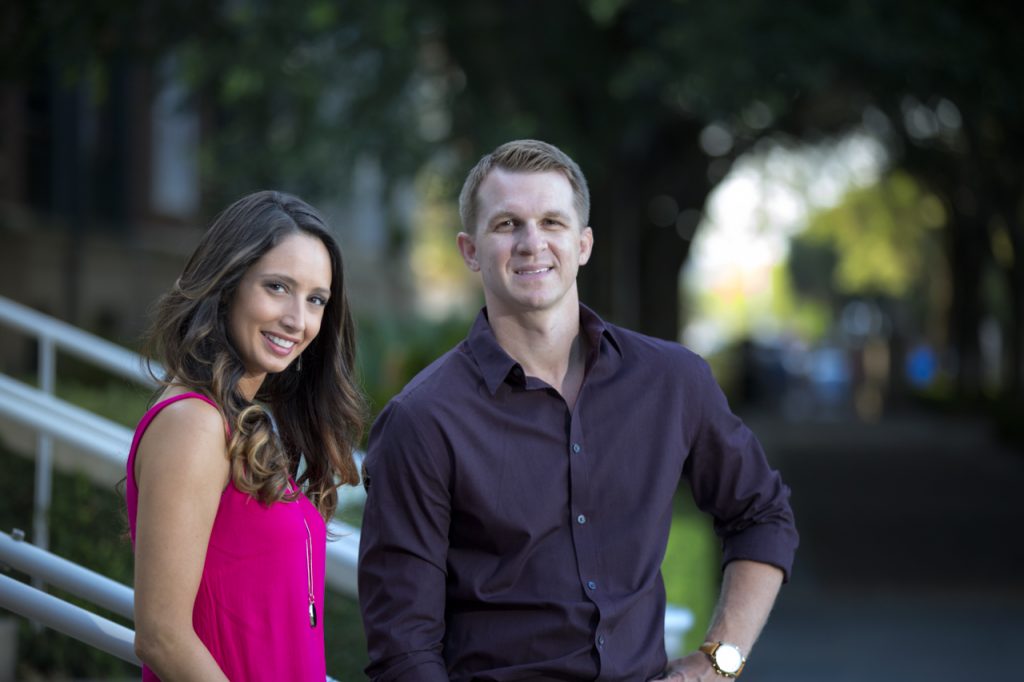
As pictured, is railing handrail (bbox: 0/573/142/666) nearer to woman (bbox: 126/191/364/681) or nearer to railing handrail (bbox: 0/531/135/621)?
railing handrail (bbox: 0/531/135/621)

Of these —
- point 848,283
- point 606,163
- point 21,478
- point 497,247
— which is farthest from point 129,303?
point 848,283

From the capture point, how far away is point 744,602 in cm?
298

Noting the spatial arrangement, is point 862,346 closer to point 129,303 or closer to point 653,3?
point 129,303

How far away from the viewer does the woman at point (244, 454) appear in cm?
236

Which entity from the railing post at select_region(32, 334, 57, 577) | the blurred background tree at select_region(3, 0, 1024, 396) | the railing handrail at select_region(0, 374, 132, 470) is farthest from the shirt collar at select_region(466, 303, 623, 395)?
the blurred background tree at select_region(3, 0, 1024, 396)

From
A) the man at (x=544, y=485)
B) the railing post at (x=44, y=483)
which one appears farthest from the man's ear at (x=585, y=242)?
the railing post at (x=44, y=483)

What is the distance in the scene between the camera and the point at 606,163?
1350 cm

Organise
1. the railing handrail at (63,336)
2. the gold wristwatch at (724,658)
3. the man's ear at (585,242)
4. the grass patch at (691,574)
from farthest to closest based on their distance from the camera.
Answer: the grass patch at (691,574)
the railing handrail at (63,336)
the man's ear at (585,242)
the gold wristwatch at (724,658)

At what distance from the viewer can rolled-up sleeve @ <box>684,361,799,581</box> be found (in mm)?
2963

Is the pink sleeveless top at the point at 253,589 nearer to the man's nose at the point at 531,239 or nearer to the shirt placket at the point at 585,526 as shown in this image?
the shirt placket at the point at 585,526

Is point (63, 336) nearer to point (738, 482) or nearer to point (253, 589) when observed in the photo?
point (253, 589)

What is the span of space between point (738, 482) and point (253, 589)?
1057 millimetres

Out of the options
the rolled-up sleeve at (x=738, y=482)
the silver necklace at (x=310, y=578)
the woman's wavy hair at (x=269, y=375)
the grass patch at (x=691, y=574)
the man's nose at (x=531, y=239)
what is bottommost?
the grass patch at (x=691, y=574)

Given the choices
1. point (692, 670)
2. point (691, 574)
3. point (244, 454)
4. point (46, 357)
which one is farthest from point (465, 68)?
point (244, 454)
